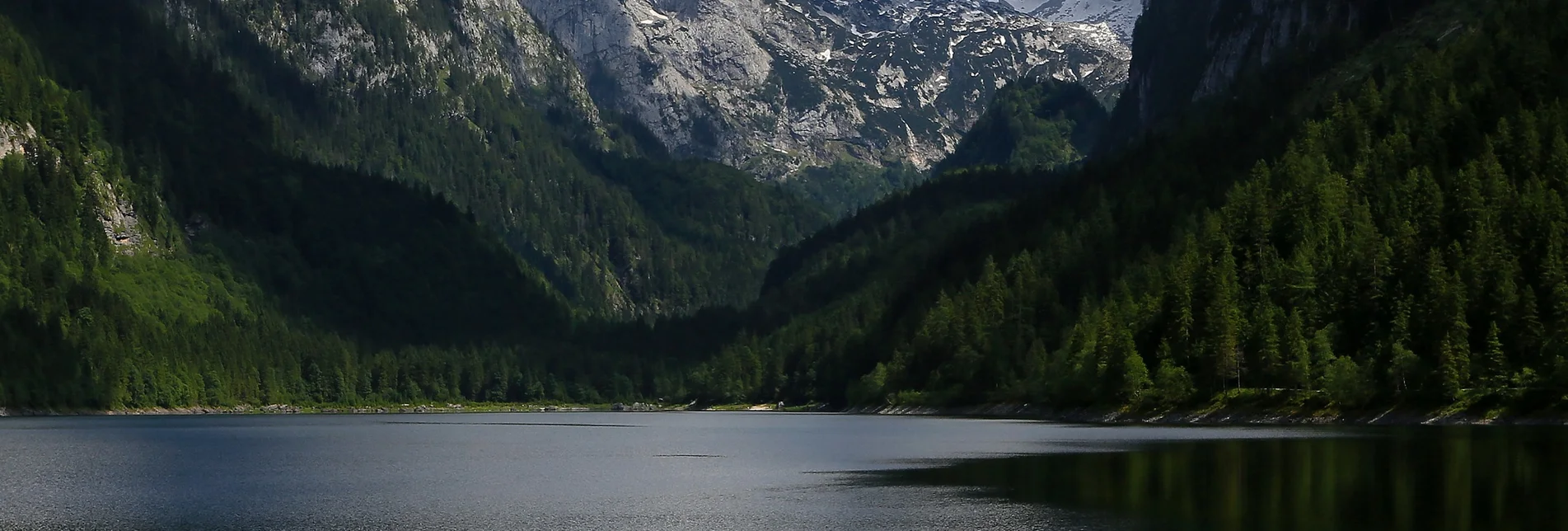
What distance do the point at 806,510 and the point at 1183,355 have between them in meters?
116

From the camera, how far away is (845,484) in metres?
96.1

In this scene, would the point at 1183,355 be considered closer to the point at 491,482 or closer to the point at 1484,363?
the point at 1484,363

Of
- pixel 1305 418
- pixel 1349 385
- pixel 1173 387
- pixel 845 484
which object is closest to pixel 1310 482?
pixel 845 484

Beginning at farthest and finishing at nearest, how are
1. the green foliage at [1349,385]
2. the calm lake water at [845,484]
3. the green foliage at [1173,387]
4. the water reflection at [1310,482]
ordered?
the green foliage at [1173,387] < the green foliage at [1349,385] < the calm lake water at [845,484] < the water reflection at [1310,482]

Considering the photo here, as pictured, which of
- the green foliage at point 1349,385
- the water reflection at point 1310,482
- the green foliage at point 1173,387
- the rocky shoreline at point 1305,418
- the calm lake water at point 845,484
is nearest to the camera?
the water reflection at point 1310,482

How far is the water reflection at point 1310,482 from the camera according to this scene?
2724 inches

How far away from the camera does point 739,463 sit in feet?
385

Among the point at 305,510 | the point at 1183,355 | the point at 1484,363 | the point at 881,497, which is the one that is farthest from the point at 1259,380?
the point at 305,510

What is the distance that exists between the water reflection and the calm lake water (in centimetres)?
21

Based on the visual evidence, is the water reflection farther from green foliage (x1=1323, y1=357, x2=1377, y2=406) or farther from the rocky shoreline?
green foliage (x1=1323, y1=357, x2=1377, y2=406)

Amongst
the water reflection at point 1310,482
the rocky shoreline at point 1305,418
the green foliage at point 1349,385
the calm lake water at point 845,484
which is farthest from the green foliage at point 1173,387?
the water reflection at point 1310,482

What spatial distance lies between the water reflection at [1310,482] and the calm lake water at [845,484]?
214 mm

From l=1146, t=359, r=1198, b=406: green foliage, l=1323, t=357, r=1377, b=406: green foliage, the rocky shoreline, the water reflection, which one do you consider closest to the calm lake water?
the water reflection

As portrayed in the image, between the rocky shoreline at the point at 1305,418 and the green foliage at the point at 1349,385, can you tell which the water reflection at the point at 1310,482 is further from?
the green foliage at the point at 1349,385
